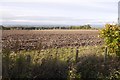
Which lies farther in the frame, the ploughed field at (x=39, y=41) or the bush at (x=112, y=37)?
the bush at (x=112, y=37)

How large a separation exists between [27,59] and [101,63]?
9.69 ft

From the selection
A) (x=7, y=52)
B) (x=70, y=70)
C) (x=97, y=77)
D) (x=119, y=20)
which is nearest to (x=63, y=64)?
(x=70, y=70)

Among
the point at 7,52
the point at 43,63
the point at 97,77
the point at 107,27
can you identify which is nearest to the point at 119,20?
the point at 107,27

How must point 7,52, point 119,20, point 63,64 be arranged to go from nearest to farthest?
point 7,52 → point 63,64 → point 119,20

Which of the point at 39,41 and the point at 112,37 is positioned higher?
the point at 112,37

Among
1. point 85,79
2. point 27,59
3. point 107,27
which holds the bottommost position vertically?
point 85,79

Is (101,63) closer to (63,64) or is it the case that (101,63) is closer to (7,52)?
(63,64)

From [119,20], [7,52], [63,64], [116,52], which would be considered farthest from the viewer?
[119,20]

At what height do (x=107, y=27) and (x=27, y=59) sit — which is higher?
(x=107, y=27)

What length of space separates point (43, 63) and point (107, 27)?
13.8 feet

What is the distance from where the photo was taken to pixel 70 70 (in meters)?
9.98

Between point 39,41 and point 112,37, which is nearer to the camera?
point 112,37

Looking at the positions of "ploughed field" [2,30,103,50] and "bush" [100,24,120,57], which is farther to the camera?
"bush" [100,24,120,57]

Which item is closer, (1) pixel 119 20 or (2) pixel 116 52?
(2) pixel 116 52
